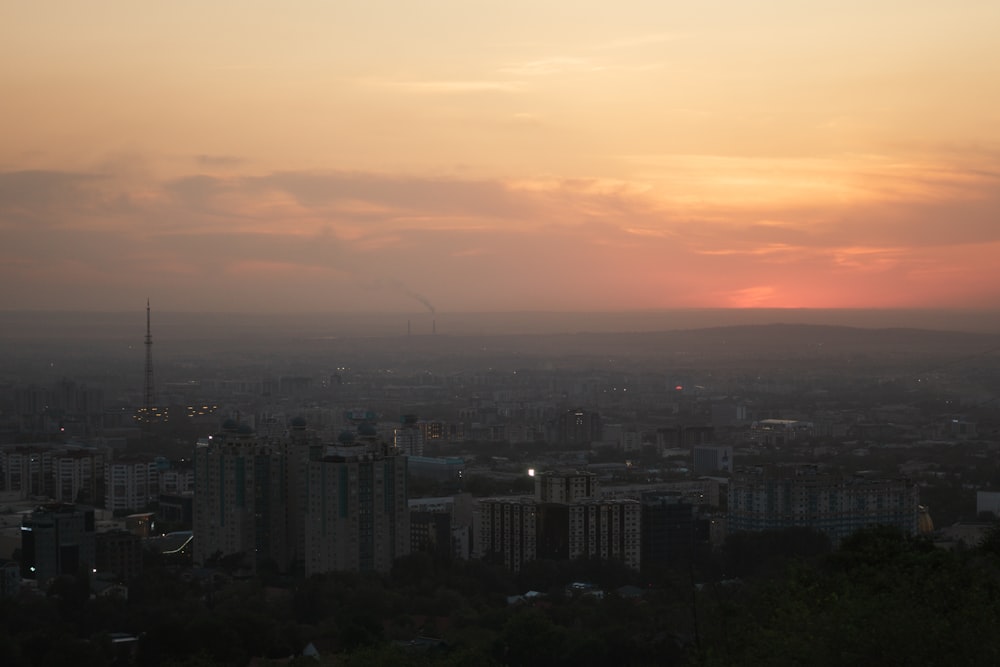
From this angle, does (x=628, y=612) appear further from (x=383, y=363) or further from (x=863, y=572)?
(x=383, y=363)

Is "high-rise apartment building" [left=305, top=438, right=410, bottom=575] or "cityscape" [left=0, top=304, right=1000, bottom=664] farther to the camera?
"high-rise apartment building" [left=305, top=438, right=410, bottom=575]

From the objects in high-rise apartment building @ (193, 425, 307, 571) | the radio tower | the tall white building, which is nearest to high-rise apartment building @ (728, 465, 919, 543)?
high-rise apartment building @ (193, 425, 307, 571)

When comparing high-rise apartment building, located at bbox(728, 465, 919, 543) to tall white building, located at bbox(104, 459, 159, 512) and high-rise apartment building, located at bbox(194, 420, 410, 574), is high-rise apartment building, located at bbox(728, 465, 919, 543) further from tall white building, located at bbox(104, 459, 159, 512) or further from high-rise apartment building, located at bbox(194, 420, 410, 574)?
tall white building, located at bbox(104, 459, 159, 512)

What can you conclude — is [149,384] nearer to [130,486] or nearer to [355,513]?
[130,486]

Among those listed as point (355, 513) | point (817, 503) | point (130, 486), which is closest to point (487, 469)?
point (130, 486)

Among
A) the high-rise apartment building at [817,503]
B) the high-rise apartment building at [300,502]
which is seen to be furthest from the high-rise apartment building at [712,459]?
the high-rise apartment building at [300,502]

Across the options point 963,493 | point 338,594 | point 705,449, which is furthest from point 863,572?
point 705,449

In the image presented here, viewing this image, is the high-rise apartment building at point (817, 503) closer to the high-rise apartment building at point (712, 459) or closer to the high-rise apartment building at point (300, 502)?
the high-rise apartment building at point (300, 502)

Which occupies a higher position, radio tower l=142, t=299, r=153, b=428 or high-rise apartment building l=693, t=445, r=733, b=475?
radio tower l=142, t=299, r=153, b=428
